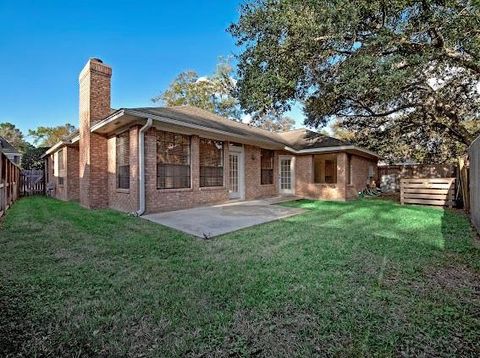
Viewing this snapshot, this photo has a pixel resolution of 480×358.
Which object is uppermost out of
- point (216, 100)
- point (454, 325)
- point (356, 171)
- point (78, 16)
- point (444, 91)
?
point (216, 100)

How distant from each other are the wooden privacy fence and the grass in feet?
→ 19.5

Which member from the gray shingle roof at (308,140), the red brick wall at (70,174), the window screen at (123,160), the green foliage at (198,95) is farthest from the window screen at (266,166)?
the green foliage at (198,95)

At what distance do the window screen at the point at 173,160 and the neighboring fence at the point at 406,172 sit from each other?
14.1 meters

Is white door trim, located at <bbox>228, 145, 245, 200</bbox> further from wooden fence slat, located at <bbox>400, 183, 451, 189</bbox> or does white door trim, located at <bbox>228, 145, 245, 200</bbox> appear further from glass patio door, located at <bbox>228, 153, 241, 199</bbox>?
wooden fence slat, located at <bbox>400, 183, 451, 189</bbox>

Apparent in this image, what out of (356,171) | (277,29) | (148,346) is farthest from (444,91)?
(148,346)

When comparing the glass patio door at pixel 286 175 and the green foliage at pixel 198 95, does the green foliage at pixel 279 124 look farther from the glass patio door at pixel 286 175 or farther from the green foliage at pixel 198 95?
the glass patio door at pixel 286 175

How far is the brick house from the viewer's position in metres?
8.48

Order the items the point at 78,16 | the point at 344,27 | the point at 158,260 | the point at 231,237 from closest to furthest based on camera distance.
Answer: the point at 158,260 → the point at 231,237 → the point at 344,27 → the point at 78,16

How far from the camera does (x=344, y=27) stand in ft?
22.6

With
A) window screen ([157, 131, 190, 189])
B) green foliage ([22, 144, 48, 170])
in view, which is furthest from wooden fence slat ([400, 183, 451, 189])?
green foliage ([22, 144, 48, 170])

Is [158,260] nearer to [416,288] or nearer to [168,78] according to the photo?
[416,288]

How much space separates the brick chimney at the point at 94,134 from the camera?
32.2 feet

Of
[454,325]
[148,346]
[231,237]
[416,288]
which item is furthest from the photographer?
[231,237]

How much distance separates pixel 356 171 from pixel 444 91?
5.38 meters
